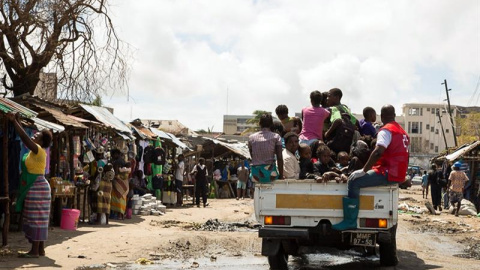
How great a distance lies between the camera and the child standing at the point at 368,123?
11477 millimetres

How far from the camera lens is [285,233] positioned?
29.9ft

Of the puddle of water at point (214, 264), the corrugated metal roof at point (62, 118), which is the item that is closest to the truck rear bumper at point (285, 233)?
the puddle of water at point (214, 264)

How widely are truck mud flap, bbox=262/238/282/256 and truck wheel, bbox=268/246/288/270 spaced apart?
13 cm

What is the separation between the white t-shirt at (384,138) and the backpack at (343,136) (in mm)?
1864

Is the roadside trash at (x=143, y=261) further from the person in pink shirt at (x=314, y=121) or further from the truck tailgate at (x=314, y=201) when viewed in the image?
the person in pink shirt at (x=314, y=121)

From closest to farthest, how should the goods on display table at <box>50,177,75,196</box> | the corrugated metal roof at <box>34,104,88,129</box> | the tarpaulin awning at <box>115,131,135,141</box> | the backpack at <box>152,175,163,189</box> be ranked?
the goods on display table at <box>50,177,75,196</box> → the corrugated metal roof at <box>34,104,88,129</box> → the tarpaulin awning at <box>115,131,135,141</box> → the backpack at <box>152,175,163,189</box>

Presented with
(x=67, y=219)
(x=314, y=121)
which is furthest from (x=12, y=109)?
(x=314, y=121)

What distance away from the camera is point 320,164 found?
10.5 meters

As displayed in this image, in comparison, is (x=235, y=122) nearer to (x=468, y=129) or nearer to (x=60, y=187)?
(x=468, y=129)

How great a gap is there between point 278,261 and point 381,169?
77.6 inches

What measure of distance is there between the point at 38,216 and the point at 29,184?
50 centimetres

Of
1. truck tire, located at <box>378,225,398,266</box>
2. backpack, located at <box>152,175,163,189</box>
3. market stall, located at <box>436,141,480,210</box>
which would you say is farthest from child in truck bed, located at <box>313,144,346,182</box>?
market stall, located at <box>436,141,480,210</box>

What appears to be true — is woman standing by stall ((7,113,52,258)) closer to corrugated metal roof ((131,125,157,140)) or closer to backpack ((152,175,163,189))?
corrugated metal roof ((131,125,157,140))

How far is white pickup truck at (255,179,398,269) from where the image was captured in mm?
8992
